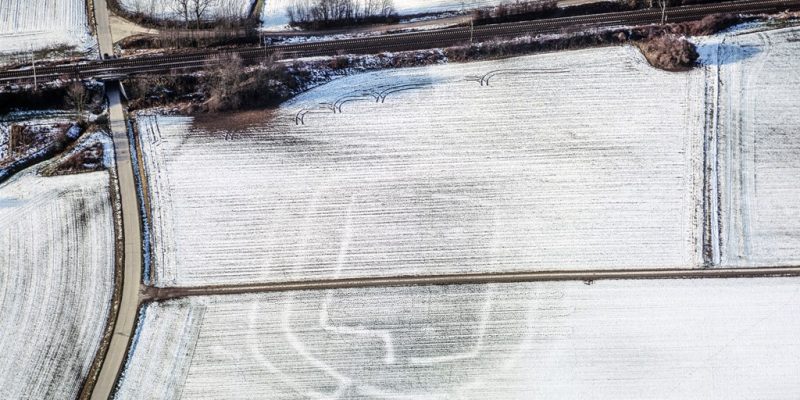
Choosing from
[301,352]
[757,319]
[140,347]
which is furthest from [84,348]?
[757,319]

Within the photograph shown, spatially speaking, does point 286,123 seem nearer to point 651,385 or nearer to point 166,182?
point 166,182

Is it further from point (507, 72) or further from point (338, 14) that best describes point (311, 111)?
point (507, 72)

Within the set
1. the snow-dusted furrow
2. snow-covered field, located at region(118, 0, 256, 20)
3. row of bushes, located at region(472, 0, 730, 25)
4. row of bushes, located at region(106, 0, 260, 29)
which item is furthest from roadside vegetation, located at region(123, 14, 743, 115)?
snow-covered field, located at region(118, 0, 256, 20)

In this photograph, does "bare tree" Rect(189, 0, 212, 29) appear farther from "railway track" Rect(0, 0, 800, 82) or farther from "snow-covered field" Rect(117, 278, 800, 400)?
"snow-covered field" Rect(117, 278, 800, 400)

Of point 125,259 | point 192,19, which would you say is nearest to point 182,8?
point 192,19

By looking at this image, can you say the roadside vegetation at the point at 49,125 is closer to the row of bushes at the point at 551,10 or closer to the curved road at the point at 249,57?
the curved road at the point at 249,57
